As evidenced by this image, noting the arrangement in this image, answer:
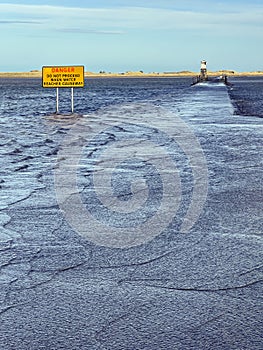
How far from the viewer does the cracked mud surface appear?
522 cm

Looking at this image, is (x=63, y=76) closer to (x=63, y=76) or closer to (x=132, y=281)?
(x=63, y=76)

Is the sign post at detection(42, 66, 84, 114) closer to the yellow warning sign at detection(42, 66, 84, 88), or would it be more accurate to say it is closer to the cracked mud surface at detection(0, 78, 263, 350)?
the yellow warning sign at detection(42, 66, 84, 88)

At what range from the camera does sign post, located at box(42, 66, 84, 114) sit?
113 ft

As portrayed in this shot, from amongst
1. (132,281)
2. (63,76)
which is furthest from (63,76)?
(132,281)

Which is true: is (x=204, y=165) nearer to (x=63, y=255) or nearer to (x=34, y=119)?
(x=63, y=255)

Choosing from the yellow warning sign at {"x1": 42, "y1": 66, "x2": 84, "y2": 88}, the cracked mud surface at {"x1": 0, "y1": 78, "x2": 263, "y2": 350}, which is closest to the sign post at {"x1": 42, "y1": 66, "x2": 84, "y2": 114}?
the yellow warning sign at {"x1": 42, "y1": 66, "x2": 84, "y2": 88}

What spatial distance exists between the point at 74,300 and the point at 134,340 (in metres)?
1.02

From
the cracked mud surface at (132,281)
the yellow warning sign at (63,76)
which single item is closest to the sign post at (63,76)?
the yellow warning sign at (63,76)

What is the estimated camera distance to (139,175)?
44.3 ft

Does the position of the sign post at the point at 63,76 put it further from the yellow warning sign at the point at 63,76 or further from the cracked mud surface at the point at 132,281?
the cracked mud surface at the point at 132,281

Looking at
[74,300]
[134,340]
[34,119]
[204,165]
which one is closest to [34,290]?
[74,300]

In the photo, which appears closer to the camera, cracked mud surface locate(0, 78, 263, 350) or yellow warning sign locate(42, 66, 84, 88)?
cracked mud surface locate(0, 78, 263, 350)

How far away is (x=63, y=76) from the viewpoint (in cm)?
3488

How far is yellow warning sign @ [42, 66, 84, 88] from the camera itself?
113ft
